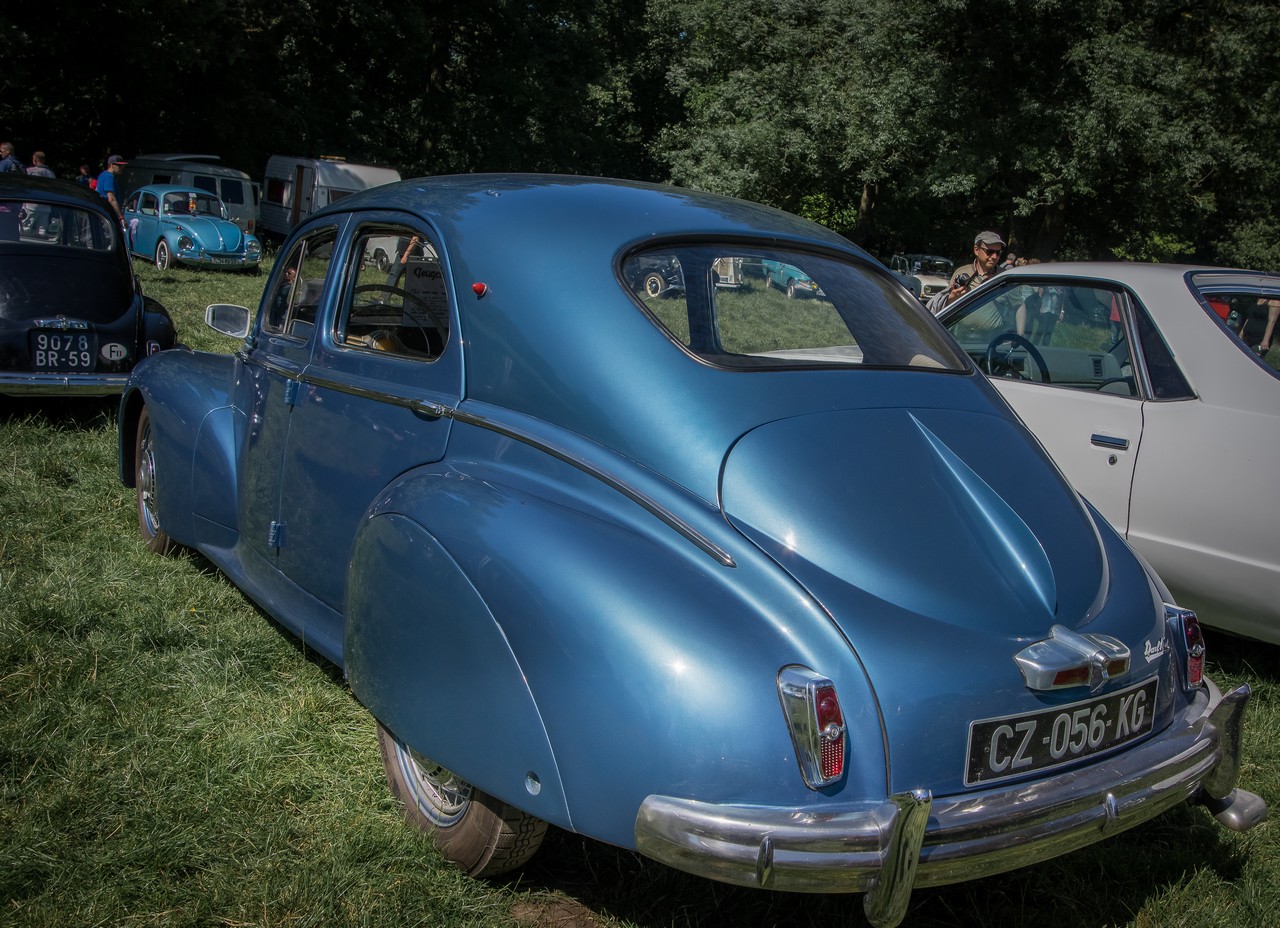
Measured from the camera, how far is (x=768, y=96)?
30.0 m

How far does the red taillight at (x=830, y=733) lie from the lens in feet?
6.81

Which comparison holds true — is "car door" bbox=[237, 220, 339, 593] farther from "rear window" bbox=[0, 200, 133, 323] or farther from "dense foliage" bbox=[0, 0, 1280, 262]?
"dense foliage" bbox=[0, 0, 1280, 262]

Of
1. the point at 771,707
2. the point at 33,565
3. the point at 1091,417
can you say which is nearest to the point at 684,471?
the point at 771,707

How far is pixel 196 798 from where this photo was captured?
9.88 ft

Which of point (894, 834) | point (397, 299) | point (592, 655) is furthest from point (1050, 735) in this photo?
point (397, 299)

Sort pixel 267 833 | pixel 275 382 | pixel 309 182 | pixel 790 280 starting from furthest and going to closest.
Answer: pixel 309 182 → pixel 275 382 → pixel 790 280 → pixel 267 833

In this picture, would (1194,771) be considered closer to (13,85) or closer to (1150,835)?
(1150,835)

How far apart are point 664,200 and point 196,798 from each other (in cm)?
216

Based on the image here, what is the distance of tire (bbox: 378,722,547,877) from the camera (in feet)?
8.38

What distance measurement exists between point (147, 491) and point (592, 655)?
3.53 m

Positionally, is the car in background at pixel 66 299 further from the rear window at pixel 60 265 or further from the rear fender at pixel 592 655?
the rear fender at pixel 592 655

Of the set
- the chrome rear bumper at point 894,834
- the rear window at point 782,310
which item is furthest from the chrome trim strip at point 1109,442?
the chrome rear bumper at point 894,834

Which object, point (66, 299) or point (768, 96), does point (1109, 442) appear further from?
point (768, 96)

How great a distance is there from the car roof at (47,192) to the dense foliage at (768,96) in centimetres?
1523
